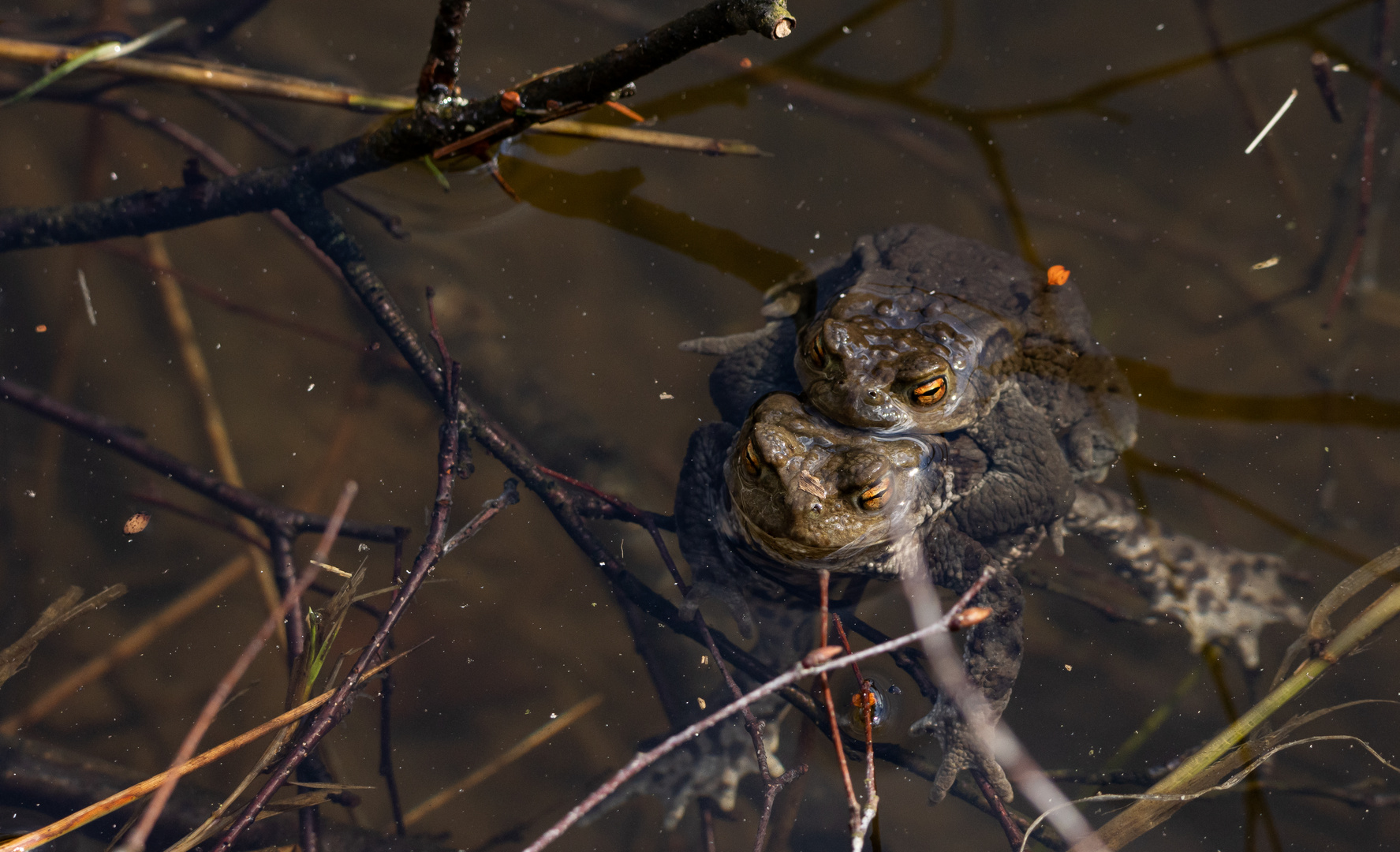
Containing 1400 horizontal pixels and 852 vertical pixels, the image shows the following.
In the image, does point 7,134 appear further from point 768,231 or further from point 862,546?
point 862,546

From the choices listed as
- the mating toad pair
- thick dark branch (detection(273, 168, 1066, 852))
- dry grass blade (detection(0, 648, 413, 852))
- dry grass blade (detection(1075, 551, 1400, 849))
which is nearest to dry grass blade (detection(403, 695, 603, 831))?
thick dark branch (detection(273, 168, 1066, 852))

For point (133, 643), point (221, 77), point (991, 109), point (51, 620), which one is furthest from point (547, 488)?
point (991, 109)

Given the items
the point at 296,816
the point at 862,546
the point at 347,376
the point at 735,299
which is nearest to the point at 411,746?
the point at 296,816

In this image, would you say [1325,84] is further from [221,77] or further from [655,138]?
[221,77]

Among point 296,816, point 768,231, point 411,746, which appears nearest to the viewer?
point 296,816

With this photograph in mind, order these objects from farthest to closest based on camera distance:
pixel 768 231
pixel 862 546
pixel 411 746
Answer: pixel 768 231, pixel 411 746, pixel 862 546

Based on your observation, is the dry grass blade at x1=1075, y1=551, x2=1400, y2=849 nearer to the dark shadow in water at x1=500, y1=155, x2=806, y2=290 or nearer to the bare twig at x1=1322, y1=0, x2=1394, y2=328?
the bare twig at x1=1322, y1=0, x2=1394, y2=328
